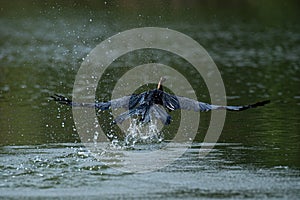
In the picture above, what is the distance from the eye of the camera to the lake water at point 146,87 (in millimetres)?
9367

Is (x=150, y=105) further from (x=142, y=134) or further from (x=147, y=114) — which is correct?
(x=142, y=134)

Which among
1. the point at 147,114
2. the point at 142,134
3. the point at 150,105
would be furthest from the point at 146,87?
the point at 147,114

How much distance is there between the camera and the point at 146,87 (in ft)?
61.0

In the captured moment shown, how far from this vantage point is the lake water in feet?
30.7

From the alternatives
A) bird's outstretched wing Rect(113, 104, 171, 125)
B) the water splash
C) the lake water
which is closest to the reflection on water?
the lake water

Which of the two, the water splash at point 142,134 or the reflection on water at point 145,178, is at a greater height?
the water splash at point 142,134

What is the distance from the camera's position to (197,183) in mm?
9398

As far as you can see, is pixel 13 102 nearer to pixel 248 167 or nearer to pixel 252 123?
pixel 252 123

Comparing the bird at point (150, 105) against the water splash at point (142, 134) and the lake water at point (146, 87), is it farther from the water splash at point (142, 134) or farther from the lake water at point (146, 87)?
the lake water at point (146, 87)

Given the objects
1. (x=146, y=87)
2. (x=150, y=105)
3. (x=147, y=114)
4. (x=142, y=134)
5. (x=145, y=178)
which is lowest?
(x=145, y=178)

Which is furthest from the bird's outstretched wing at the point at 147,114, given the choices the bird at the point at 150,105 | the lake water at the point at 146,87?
the lake water at the point at 146,87

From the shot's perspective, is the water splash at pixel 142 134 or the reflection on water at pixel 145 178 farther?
the water splash at pixel 142 134

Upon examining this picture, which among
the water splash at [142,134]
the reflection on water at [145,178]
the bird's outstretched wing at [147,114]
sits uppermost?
the bird's outstretched wing at [147,114]

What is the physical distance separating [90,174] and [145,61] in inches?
578
